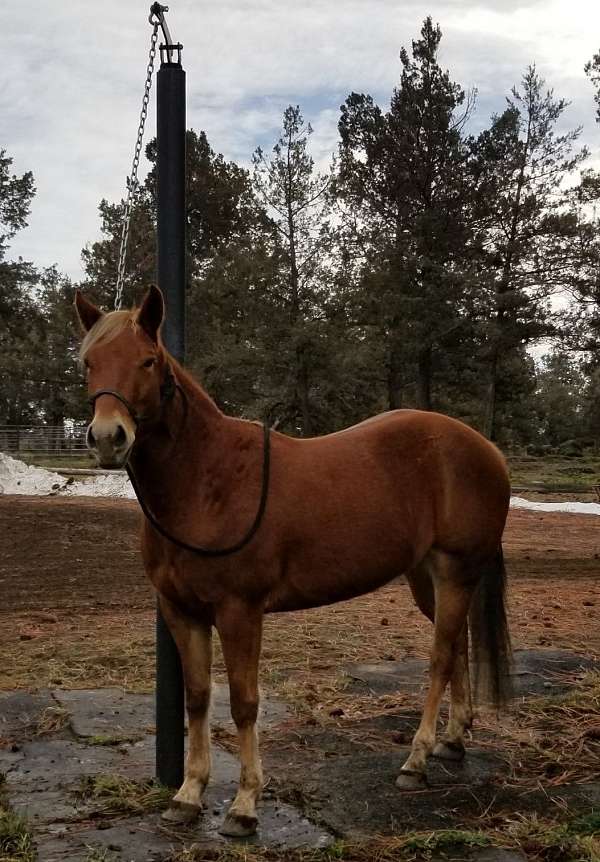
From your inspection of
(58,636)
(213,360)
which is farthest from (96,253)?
(58,636)

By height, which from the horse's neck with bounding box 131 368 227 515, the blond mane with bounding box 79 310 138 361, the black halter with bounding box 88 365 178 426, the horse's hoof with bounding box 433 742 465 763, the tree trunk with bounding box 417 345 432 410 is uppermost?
the tree trunk with bounding box 417 345 432 410

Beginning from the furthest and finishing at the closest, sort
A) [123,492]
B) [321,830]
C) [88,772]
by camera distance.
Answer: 1. [123,492]
2. [88,772]
3. [321,830]

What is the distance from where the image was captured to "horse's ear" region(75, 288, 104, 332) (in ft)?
10.4

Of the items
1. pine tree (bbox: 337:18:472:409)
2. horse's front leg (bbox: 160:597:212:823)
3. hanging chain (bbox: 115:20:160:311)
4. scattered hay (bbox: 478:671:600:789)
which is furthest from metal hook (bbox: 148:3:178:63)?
pine tree (bbox: 337:18:472:409)

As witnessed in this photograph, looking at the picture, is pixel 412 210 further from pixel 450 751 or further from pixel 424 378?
pixel 450 751

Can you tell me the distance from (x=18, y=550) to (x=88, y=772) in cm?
780

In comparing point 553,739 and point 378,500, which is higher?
point 378,500

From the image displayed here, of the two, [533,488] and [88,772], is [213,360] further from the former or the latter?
[88,772]

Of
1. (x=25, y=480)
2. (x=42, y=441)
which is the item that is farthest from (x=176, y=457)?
(x=42, y=441)

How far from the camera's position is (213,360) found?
29.0 m

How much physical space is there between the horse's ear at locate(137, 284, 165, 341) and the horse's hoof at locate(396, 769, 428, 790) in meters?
2.06

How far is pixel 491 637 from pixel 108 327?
7.62 feet

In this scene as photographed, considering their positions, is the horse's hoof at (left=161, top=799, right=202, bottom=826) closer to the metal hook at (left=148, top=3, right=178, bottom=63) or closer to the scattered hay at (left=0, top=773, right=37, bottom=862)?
the scattered hay at (left=0, top=773, right=37, bottom=862)

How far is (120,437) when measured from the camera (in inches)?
111
